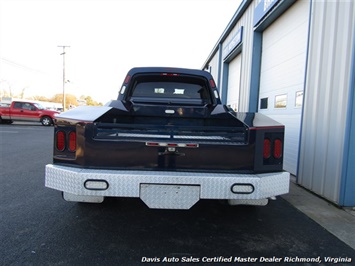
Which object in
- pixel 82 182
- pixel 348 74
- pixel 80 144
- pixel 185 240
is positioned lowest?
pixel 185 240

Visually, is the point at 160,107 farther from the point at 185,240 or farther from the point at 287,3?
the point at 287,3

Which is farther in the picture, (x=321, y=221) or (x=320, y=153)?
(x=320, y=153)

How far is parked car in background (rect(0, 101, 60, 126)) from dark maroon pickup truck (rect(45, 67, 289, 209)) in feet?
60.6

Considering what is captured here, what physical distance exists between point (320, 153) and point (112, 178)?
3585mm

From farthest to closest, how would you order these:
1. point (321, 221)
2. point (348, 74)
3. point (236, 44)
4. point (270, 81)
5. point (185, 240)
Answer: point (236, 44), point (270, 81), point (348, 74), point (321, 221), point (185, 240)

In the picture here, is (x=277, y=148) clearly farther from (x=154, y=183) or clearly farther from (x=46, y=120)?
(x=46, y=120)

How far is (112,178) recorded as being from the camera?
242 centimetres

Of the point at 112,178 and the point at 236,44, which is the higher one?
the point at 236,44

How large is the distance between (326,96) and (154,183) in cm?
339

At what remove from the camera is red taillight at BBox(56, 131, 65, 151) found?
2.67m

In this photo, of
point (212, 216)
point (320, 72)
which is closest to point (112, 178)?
point (212, 216)

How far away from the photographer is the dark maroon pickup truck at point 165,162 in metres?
2.44

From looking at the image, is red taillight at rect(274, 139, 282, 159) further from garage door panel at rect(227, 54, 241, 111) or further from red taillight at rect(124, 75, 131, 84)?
garage door panel at rect(227, 54, 241, 111)

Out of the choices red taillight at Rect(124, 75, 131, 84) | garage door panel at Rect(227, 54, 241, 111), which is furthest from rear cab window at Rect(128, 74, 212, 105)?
garage door panel at Rect(227, 54, 241, 111)
